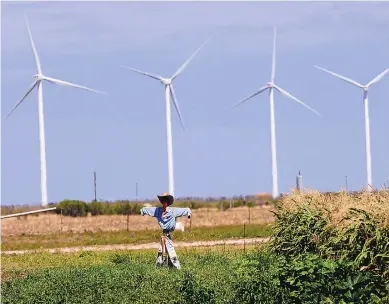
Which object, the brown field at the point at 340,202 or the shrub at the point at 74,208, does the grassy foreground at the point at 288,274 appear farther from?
the shrub at the point at 74,208

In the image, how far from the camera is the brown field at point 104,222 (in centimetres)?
4959

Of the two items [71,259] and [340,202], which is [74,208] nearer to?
[71,259]

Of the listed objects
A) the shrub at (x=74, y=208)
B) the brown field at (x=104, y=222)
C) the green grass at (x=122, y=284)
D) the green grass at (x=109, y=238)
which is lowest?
the green grass at (x=122, y=284)

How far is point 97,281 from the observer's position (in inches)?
666

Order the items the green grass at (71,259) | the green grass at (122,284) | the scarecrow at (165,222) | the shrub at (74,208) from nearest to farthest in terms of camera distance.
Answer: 1. the green grass at (122,284)
2. the scarecrow at (165,222)
3. the green grass at (71,259)
4. the shrub at (74,208)

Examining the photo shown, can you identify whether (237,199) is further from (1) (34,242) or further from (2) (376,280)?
(2) (376,280)

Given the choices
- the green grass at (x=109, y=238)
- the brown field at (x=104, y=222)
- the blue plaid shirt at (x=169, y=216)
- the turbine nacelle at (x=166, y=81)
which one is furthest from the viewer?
the brown field at (x=104, y=222)

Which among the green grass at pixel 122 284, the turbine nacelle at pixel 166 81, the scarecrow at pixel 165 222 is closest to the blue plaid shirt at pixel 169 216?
the scarecrow at pixel 165 222

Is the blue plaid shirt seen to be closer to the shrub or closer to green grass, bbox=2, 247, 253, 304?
green grass, bbox=2, 247, 253, 304

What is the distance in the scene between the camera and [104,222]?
178 ft

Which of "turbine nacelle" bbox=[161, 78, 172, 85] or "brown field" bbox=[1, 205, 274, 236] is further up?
"turbine nacelle" bbox=[161, 78, 172, 85]

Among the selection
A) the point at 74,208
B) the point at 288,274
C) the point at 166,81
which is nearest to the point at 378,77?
the point at 166,81

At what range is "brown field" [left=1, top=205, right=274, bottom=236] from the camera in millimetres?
49594

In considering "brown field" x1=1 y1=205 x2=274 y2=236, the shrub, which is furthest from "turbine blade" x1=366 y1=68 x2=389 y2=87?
the shrub
